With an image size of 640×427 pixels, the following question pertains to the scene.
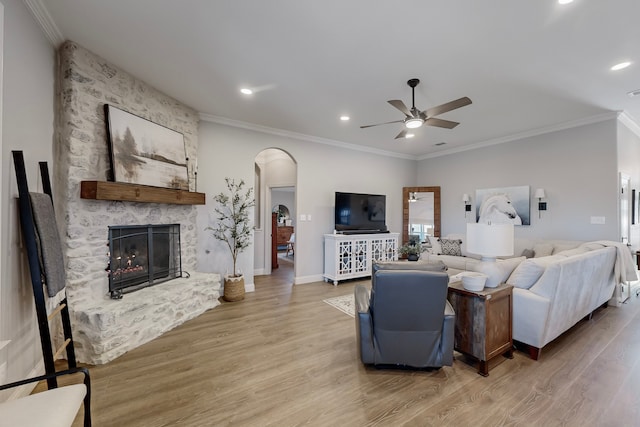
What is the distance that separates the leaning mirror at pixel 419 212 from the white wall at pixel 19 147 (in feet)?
20.8

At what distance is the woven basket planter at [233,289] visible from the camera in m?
4.08

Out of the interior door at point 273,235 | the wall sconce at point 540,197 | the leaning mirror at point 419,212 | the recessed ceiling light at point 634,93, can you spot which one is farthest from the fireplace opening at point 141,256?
the recessed ceiling light at point 634,93

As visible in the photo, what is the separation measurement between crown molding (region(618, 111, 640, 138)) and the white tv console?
4.03 metres

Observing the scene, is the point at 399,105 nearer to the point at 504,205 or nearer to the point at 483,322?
the point at 483,322

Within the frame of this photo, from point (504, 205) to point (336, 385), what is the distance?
4945 mm

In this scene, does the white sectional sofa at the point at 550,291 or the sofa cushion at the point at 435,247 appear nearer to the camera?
the white sectional sofa at the point at 550,291

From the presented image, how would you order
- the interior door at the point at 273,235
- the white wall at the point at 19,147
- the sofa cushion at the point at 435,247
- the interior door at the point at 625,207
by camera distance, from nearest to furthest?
the white wall at the point at 19,147 → the interior door at the point at 625,207 → the sofa cushion at the point at 435,247 → the interior door at the point at 273,235

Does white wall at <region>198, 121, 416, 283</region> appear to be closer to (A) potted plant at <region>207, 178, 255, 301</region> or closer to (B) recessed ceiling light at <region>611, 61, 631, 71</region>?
(A) potted plant at <region>207, 178, 255, 301</region>

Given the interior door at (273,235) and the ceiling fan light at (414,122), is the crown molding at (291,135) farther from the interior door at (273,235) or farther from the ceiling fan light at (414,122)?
the ceiling fan light at (414,122)

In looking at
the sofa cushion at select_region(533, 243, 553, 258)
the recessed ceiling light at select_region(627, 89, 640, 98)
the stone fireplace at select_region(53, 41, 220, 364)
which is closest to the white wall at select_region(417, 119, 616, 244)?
the sofa cushion at select_region(533, 243, 553, 258)

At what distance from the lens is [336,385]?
7.01ft

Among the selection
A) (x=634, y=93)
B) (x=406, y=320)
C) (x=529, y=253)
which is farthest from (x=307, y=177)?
(x=634, y=93)

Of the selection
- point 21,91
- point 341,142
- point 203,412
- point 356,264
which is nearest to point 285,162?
point 341,142

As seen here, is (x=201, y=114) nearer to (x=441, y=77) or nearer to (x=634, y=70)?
(x=441, y=77)
